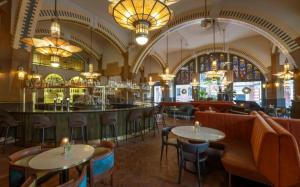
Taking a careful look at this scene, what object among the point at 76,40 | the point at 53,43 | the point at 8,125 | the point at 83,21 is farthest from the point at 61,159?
the point at 76,40

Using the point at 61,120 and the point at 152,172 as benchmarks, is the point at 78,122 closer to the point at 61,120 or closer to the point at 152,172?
the point at 61,120

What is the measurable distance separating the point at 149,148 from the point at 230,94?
1004 cm

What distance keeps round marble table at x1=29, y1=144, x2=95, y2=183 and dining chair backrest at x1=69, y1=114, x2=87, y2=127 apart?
98.6 inches

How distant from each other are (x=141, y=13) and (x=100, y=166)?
2.13 metres

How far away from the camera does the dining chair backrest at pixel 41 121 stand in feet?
14.7

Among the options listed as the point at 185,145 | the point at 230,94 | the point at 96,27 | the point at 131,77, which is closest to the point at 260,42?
the point at 230,94

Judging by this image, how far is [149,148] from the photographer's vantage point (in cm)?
471

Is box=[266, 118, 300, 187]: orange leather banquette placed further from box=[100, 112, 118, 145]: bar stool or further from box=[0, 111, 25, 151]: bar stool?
box=[0, 111, 25, 151]: bar stool

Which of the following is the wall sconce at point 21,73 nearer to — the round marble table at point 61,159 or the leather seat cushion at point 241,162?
the round marble table at point 61,159

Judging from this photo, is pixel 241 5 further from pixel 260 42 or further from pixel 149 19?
pixel 149 19

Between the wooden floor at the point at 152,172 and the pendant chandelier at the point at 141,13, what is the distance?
236 cm

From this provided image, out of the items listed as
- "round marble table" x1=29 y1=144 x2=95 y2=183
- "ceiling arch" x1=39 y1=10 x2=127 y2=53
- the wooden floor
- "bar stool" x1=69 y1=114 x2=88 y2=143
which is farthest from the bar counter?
"ceiling arch" x1=39 y1=10 x2=127 y2=53

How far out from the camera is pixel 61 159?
1.91m

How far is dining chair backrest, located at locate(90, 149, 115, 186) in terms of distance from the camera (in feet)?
6.70
